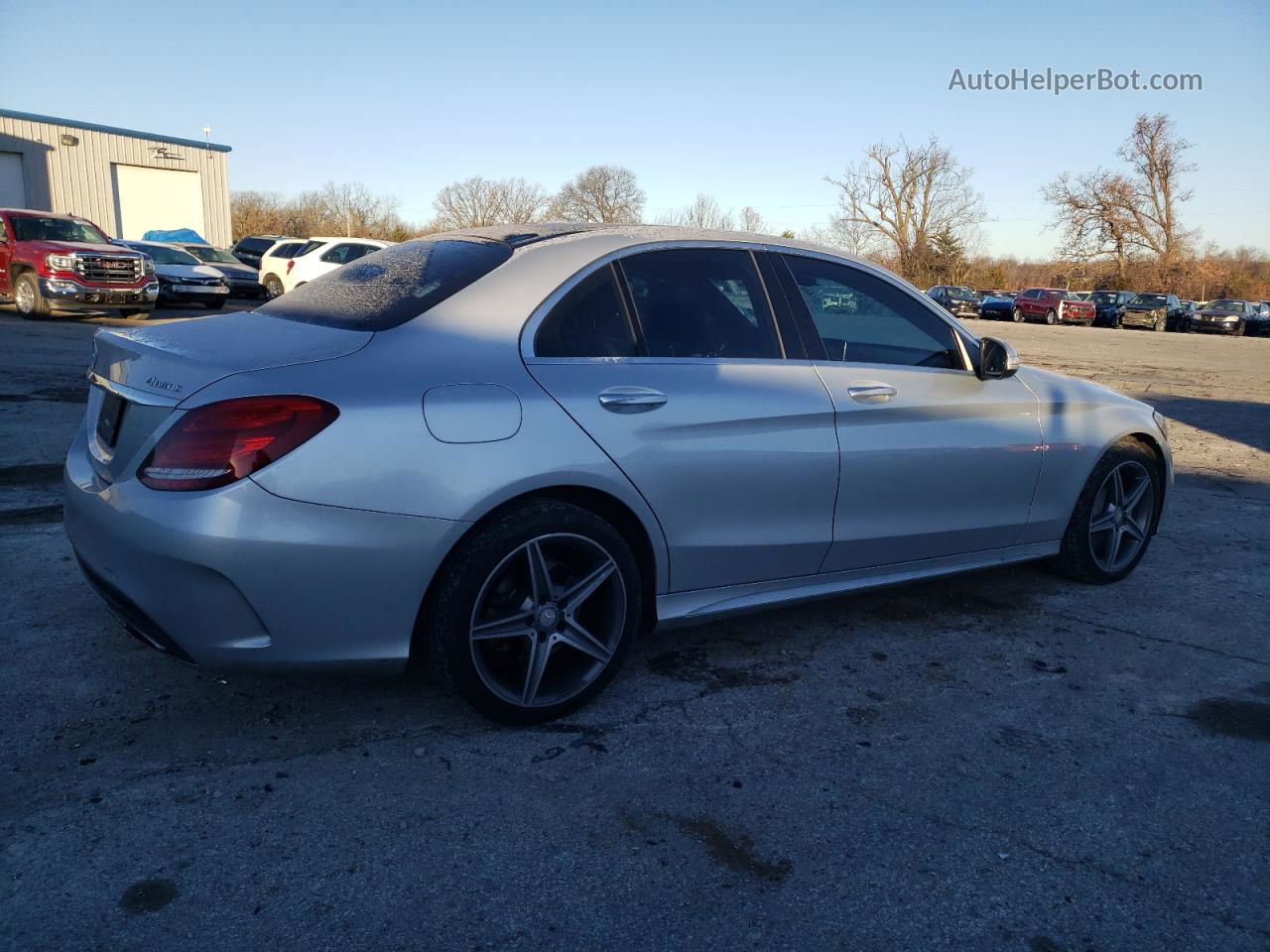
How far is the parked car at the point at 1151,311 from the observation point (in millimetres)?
42188

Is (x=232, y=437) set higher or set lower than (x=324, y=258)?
lower

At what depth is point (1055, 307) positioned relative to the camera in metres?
43.7

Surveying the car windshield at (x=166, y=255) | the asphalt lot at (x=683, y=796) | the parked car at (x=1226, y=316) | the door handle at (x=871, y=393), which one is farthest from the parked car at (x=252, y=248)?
the parked car at (x=1226, y=316)

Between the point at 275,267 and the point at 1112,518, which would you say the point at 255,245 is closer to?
the point at 275,267

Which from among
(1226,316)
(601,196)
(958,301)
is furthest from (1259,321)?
(601,196)

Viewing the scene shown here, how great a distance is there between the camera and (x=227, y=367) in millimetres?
2629

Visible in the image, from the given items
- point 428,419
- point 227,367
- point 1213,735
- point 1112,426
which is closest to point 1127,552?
point 1112,426

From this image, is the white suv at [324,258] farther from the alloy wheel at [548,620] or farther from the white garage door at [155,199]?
the white garage door at [155,199]

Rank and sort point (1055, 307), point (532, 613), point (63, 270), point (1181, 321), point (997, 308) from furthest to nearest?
point (997, 308)
point (1055, 307)
point (1181, 321)
point (63, 270)
point (532, 613)

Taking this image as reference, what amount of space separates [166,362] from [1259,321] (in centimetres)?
4876

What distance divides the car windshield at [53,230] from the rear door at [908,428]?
16.7m

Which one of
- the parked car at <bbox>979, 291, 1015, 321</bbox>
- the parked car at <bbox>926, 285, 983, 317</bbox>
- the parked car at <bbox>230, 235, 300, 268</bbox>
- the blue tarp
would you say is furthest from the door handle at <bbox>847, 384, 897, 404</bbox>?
the parked car at <bbox>979, 291, 1015, 321</bbox>

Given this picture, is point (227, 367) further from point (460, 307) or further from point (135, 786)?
point (135, 786)

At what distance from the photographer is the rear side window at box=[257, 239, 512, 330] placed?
9.80 ft
